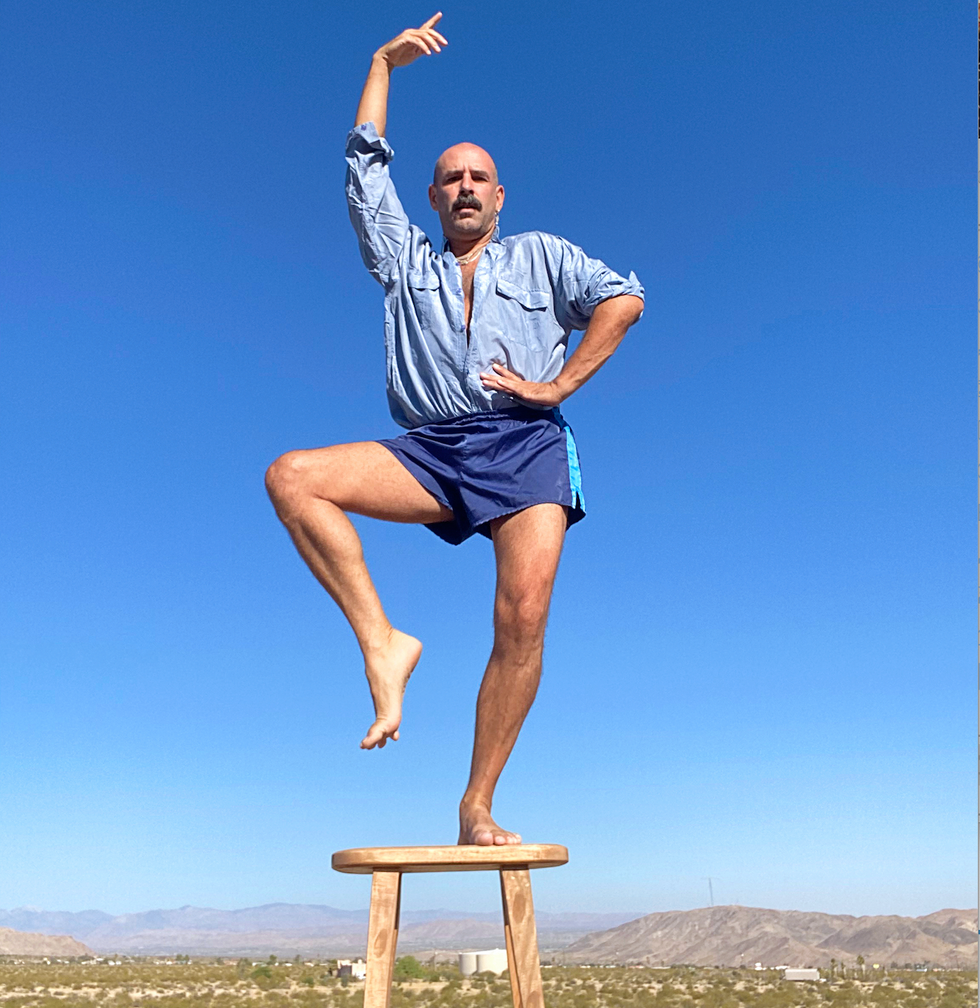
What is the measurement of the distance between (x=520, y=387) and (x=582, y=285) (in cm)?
59

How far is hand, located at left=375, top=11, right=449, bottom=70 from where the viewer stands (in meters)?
5.16

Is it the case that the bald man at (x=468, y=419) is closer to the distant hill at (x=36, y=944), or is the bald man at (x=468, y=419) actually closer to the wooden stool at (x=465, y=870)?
the wooden stool at (x=465, y=870)

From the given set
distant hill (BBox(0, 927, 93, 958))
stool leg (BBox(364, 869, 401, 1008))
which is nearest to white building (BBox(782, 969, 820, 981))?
stool leg (BBox(364, 869, 401, 1008))

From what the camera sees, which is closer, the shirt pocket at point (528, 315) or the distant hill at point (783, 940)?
the shirt pocket at point (528, 315)

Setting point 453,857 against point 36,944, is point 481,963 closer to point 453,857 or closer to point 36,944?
point 453,857

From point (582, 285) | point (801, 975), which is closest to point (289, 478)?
point (582, 285)

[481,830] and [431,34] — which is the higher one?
[431,34]

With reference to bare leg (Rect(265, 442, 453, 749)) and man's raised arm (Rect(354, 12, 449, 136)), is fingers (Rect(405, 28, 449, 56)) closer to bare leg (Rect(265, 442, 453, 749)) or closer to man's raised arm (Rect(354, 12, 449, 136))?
man's raised arm (Rect(354, 12, 449, 136))

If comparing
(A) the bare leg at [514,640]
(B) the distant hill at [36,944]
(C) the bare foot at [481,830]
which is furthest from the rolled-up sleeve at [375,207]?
(B) the distant hill at [36,944]

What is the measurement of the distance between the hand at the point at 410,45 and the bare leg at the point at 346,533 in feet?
6.55

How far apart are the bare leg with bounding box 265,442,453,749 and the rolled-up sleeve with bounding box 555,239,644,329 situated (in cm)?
113

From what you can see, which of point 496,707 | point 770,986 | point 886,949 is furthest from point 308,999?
point 886,949

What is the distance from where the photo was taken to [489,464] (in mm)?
4598

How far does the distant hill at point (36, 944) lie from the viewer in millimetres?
82250
